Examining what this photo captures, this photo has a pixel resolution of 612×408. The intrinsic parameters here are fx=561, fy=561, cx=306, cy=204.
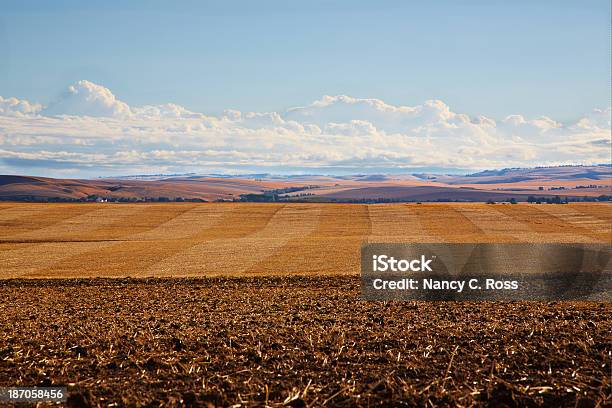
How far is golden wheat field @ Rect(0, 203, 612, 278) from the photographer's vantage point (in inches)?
1151

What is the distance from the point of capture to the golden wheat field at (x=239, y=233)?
29.2 metres

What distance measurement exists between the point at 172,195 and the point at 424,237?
5120 inches

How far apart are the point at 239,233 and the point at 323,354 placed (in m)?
44.2

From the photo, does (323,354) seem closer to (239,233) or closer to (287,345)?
(287,345)

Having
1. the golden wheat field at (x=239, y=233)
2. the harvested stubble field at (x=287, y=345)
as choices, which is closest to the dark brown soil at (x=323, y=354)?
the harvested stubble field at (x=287, y=345)

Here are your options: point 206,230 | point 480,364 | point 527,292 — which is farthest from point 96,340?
point 206,230

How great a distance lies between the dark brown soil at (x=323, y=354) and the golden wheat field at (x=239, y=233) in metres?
12.4

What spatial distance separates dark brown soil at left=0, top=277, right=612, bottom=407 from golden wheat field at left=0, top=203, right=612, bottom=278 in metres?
12.4

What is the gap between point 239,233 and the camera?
172 ft

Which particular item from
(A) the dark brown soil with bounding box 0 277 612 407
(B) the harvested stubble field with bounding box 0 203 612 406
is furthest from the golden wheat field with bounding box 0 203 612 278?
(A) the dark brown soil with bounding box 0 277 612 407

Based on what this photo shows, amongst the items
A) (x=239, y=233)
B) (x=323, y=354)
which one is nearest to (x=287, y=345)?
(x=323, y=354)

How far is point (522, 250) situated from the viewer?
33.7 m

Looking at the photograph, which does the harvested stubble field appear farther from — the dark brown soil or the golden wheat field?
the golden wheat field

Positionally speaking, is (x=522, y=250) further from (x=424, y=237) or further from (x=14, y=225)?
(x=14, y=225)
